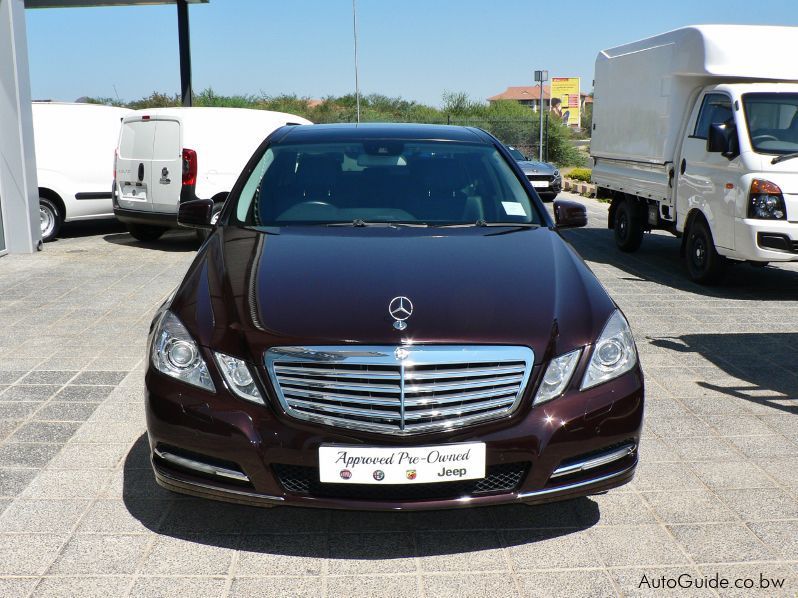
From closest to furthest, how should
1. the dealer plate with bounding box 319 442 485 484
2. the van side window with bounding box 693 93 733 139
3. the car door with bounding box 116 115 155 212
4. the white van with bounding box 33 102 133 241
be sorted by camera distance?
the dealer plate with bounding box 319 442 485 484
the van side window with bounding box 693 93 733 139
the car door with bounding box 116 115 155 212
the white van with bounding box 33 102 133 241

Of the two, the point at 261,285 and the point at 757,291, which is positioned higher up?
the point at 261,285

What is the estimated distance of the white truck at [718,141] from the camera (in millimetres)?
8516

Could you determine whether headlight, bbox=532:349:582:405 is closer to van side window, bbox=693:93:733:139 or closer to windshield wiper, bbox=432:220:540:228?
windshield wiper, bbox=432:220:540:228

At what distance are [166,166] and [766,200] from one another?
7.36 meters

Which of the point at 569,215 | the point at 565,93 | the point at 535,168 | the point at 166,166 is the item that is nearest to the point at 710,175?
the point at 569,215

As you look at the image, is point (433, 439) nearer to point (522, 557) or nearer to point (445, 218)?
point (522, 557)

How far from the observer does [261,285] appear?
3.74 meters

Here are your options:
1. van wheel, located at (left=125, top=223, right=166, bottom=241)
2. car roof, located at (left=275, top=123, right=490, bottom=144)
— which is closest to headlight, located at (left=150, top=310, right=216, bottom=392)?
car roof, located at (left=275, top=123, right=490, bottom=144)

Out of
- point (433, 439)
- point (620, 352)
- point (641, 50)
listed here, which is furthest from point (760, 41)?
point (433, 439)

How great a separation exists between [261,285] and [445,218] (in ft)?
4.34

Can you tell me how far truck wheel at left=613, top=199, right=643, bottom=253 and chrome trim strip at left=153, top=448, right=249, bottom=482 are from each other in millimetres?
9420

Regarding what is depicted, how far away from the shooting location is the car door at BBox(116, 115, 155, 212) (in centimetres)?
1216

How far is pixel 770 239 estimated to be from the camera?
8.47 meters

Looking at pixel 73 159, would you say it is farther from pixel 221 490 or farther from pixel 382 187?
pixel 221 490
